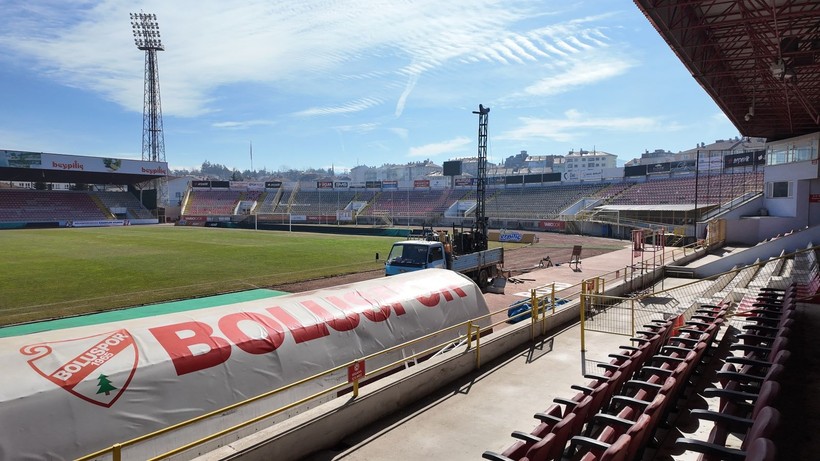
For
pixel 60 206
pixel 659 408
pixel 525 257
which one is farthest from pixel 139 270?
pixel 60 206

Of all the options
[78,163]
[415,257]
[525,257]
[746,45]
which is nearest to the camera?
[746,45]

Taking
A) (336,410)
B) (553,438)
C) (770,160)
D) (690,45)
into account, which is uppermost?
(690,45)

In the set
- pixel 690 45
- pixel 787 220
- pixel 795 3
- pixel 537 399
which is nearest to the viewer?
pixel 537 399

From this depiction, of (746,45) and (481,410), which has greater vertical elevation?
(746,45)

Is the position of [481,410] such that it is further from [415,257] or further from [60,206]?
[60,206]

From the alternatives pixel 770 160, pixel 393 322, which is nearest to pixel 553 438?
pixel 393 322

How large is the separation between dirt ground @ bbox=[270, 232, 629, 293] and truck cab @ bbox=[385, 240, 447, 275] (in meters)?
5.05

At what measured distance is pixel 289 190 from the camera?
115 m

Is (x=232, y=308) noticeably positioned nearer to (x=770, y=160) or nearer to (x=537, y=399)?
(x=537, y=399)

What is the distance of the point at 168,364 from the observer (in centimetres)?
604

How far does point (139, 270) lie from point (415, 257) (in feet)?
61.3

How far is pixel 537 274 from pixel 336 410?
79.2ft

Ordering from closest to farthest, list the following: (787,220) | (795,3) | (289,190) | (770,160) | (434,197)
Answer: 1. (795,3)
2. (787,220)
3. (770,160)
4. (434,197)
5. (289,190)

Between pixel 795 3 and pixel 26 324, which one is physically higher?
pixel 795 3
